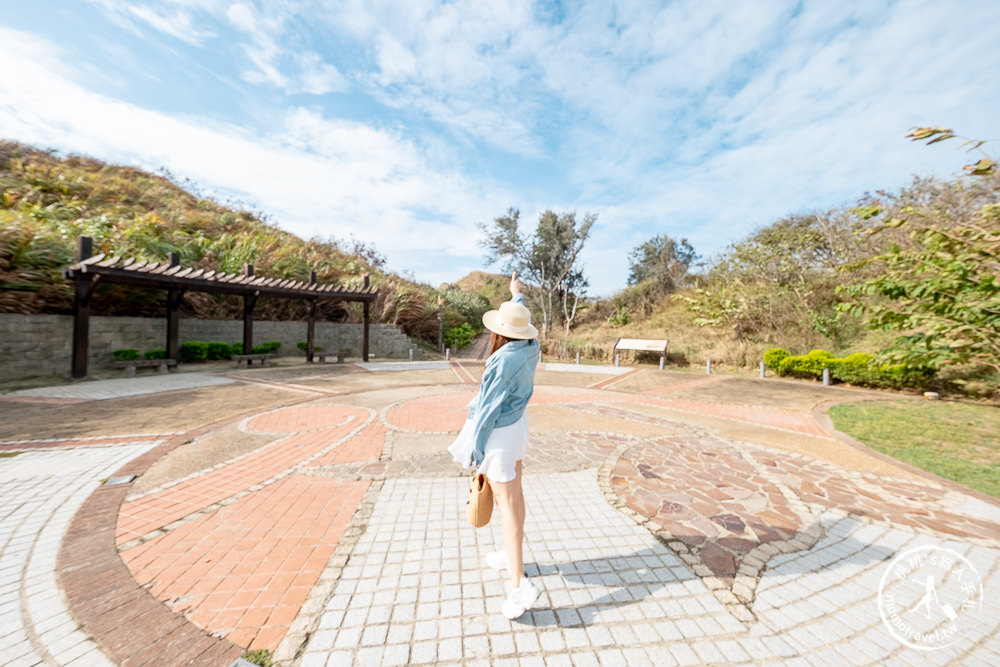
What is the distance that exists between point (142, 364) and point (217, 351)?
7.94 ft

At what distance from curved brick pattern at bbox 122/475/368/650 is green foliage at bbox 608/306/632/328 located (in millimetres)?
21959

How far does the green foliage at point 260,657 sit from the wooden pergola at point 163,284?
37.4 ft

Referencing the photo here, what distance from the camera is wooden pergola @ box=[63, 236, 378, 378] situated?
893cm

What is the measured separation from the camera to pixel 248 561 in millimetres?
2549

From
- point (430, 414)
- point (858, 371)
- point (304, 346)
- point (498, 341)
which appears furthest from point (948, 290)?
point (304, 346)

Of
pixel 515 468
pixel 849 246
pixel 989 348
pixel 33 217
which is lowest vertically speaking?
pixel 515 468

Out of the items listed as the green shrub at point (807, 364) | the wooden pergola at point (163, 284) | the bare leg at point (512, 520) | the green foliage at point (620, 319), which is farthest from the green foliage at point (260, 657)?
the green foliage at point (620, 319)

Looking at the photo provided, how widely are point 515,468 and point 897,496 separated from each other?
4.48m

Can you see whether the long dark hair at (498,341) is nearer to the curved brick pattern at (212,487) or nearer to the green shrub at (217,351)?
the curved brick pattern at (212,487)

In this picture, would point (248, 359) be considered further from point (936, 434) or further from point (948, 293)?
point (936, 434)

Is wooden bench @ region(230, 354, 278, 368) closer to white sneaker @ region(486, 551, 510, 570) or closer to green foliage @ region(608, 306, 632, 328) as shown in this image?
white sneaker @ region(486, 551, 510, 570)

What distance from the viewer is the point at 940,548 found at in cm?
289

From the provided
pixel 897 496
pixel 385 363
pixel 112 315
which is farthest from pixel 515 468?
pixel 112 315

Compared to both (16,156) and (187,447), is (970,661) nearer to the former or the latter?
(187,447)
